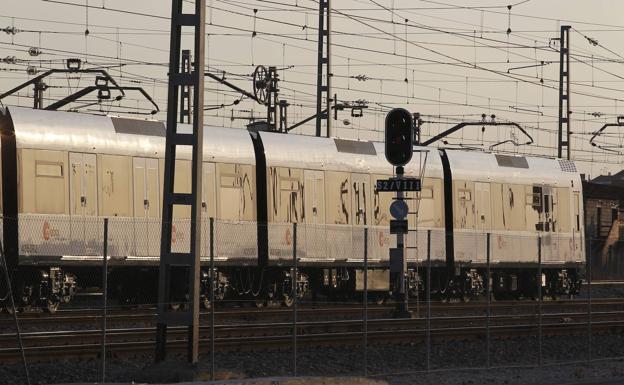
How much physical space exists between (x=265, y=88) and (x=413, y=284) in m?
15.7

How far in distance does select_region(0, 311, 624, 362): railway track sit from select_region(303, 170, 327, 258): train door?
472 centimetres

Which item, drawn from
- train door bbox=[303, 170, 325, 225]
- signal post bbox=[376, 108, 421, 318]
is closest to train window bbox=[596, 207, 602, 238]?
train door bbox=[303, 170, 325, 225]

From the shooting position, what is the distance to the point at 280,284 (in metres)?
33.8

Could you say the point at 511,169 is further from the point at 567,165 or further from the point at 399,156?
the point at 399,156

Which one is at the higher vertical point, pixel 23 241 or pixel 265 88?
pixel 265 88

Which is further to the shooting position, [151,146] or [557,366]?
[151,146]

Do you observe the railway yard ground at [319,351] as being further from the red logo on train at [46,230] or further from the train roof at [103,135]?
the train roof at [103,135]

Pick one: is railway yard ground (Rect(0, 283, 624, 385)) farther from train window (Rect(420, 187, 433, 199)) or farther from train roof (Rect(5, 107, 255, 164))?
train window (Rect(420, 187, 433, 199))

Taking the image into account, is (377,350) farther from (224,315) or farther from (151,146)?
(151,146)

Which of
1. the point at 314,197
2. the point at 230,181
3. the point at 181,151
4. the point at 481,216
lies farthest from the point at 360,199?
the point at 181,151

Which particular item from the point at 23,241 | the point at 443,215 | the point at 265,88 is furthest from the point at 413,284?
the point at 265,88

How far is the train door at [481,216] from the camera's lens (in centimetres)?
3922

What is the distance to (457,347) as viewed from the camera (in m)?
25.9

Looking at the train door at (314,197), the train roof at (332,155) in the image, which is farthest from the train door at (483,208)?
the train door at (314,197)
